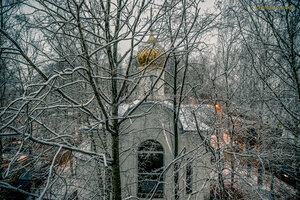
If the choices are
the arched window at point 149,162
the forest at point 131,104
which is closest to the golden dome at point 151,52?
the forest at point 131,104

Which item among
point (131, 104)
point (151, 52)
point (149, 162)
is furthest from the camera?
point (149, 162)

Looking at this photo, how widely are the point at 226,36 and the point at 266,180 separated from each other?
28.2 feet

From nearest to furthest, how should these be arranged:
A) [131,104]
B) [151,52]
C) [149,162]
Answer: [131,104], [151,52], [149,162]

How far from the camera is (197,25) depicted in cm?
461

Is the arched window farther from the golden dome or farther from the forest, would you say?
the golden dome

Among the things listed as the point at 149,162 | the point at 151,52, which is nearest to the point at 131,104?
the point at 151,52

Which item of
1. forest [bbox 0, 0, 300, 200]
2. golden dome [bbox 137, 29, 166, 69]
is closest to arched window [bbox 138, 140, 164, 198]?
forest [bbox 0, 0, 300, 200]

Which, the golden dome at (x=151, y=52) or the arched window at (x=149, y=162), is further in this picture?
the arched window at (x=149, y=162)

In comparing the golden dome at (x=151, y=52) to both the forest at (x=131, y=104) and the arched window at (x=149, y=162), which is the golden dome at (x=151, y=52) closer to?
the forest at (x=131, y=104)

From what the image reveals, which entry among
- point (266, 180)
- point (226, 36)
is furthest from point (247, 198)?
point (226, 36)

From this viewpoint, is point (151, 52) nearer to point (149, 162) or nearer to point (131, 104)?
point (131, 104)

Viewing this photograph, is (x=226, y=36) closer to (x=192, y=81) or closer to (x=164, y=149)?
(x=192, y=81)

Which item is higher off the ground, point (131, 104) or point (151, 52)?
point (151, 52)

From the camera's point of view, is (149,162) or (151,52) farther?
(149,162)
